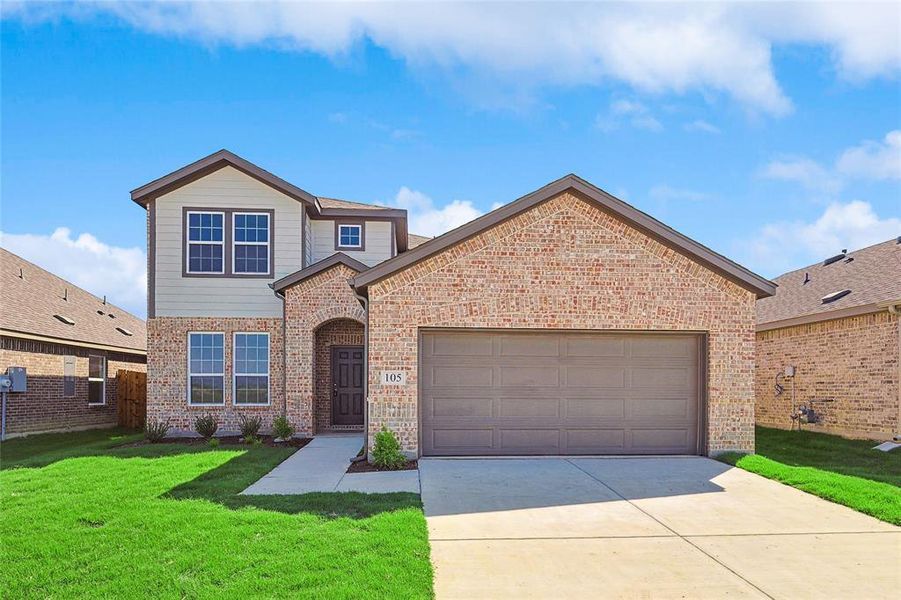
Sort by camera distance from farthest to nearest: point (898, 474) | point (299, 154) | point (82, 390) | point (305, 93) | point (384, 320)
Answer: point (82, 390), point (299, 154), point (305, 93), point (384, 320), point (898, 474)

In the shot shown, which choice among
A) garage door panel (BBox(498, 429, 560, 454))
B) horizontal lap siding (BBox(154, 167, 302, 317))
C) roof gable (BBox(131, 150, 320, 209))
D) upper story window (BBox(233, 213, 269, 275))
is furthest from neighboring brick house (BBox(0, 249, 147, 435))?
garage door panel (BBox(498, 429, 560, 454))

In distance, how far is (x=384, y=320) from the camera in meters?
10.7

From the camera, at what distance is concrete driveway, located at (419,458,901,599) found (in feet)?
17.0

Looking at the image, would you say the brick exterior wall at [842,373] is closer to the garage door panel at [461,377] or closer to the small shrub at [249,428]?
the garage door panel at [461,377]

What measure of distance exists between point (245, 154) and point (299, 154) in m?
2.02

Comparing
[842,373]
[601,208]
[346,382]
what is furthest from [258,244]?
[842,373]

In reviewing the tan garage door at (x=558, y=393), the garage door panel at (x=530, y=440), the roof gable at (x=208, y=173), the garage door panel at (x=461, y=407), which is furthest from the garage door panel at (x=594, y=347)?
the roof gable at (x=208, y=173)

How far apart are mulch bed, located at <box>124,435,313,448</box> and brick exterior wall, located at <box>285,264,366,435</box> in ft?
2.28

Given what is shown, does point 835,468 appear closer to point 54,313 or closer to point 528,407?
point 528,407

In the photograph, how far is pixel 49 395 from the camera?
16.9 meters

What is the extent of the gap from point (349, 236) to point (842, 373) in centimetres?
1297

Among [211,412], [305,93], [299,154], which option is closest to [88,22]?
[305,93]

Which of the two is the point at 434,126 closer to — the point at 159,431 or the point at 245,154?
the point at 245,154

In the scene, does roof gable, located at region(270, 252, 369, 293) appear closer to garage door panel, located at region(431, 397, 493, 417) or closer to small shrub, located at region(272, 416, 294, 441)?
small shrub, located at region(272, 416, 294, 441)
